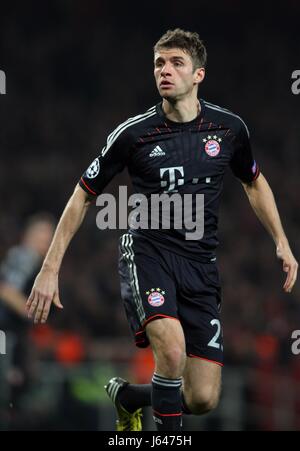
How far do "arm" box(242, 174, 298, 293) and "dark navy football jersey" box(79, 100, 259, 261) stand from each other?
1.20ft

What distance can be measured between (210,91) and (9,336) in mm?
8360

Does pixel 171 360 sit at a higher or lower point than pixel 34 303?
lower

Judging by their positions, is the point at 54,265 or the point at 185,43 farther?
the point at 185,43

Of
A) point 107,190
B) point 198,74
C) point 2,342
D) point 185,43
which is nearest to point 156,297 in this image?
point 198,74

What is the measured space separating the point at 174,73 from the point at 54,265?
47.7 inches

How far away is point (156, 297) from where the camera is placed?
5.35m

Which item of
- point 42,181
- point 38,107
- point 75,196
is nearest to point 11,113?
point 38,107

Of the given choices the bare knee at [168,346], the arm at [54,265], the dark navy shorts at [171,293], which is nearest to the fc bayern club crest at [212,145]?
the dark navy shorts at [171,293]

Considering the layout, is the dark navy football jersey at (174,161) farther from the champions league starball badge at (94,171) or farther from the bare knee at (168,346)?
the bare knee at (168,346)

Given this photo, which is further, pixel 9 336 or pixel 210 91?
pixel 210 91

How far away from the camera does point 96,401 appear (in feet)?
34.0

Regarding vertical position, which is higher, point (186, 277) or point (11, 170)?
point (11, 170)

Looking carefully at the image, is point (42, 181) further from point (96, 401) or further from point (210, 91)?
point (96, 401)

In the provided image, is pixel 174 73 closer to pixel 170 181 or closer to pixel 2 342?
pixel 170 181
